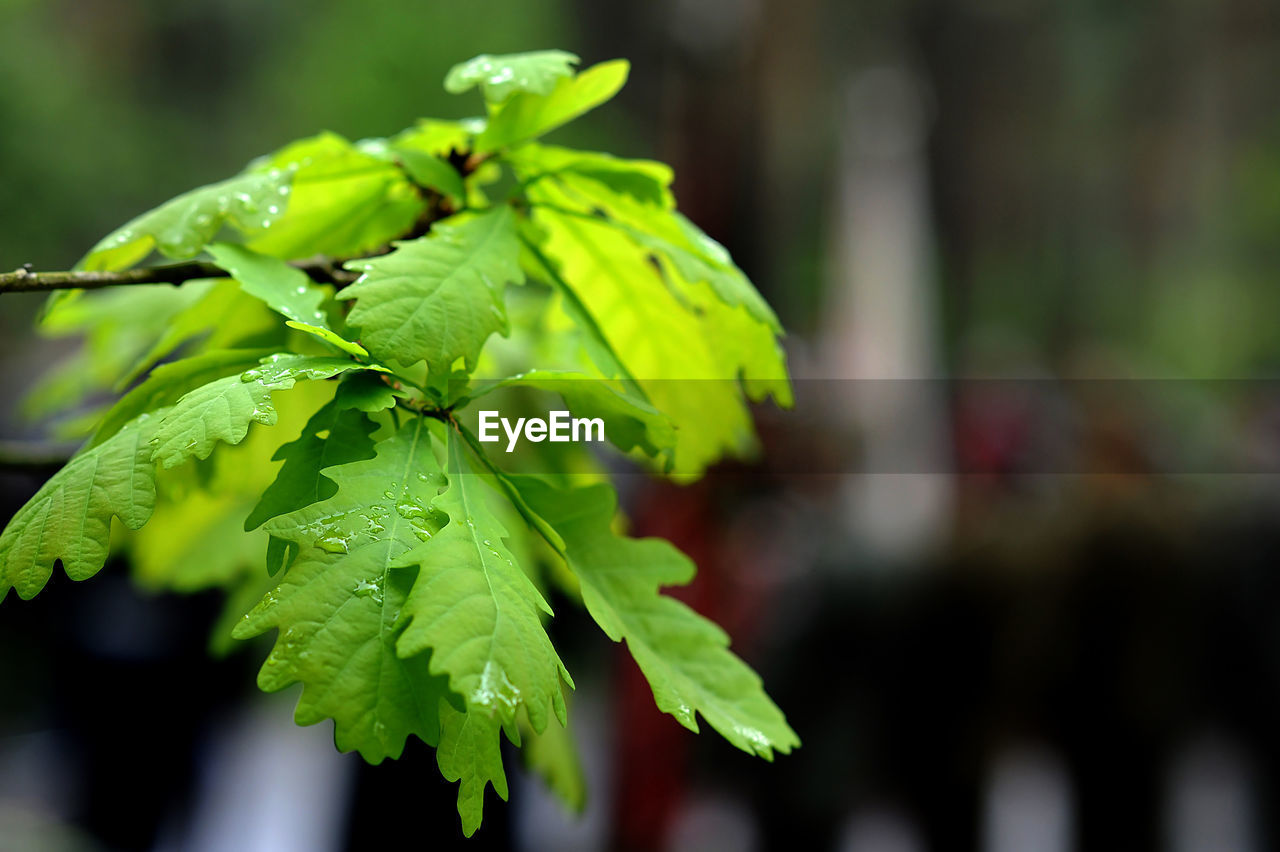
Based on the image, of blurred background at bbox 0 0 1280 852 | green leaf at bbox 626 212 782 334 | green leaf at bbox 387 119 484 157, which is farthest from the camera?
blurred background at bbox 0 0 1280 852

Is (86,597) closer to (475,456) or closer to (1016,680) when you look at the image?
(1016,680)

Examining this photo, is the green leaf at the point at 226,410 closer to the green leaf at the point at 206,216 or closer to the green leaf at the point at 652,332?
the green leaf at the point at 206,216

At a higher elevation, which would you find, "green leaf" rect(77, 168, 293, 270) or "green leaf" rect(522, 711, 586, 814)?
"green leaf" rect(77, 168, 293, 270)

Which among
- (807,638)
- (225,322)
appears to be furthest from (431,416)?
(807,638)

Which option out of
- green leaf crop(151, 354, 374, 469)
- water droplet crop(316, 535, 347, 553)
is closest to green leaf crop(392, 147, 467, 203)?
green leaf crop(151, 354, 374, 469)

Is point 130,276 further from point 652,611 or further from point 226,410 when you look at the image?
point 652,611

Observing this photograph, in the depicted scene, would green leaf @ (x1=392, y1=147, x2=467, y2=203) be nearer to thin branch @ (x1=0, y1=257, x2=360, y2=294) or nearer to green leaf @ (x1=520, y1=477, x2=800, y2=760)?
thin branch @ (x1=0, y1=257, x2=360, y2=294)
